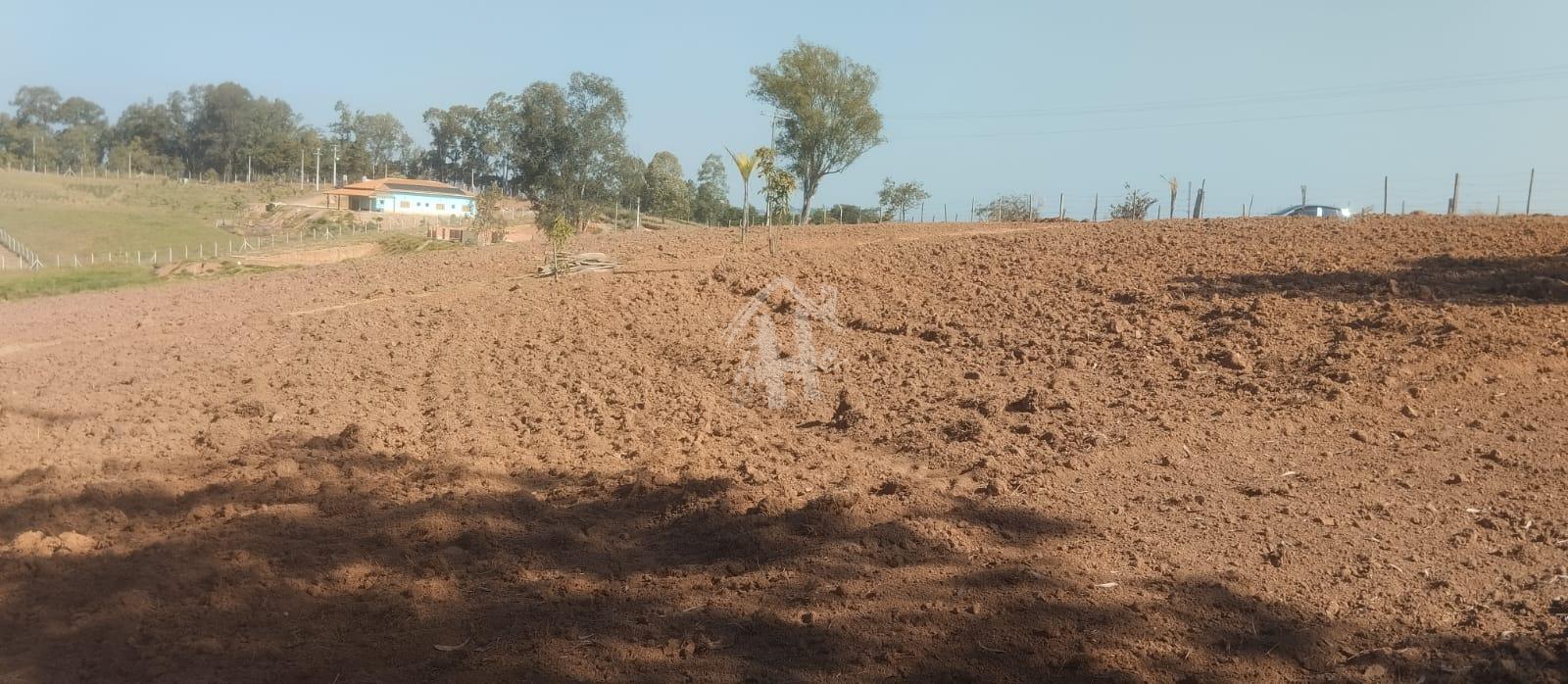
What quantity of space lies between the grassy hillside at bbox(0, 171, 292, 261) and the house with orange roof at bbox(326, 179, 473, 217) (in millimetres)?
5198

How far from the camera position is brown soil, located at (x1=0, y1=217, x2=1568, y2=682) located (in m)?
Answer: 4.04

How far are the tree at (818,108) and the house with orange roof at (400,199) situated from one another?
28.9 metres

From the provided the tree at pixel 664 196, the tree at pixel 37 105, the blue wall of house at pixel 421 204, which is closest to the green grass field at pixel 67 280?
the tree at pixel 664 196

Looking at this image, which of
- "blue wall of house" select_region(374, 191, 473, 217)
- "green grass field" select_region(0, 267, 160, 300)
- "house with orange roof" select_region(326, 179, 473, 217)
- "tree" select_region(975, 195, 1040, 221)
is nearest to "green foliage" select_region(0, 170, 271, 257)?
"house with orange roof" select_region(326, 179, 473, 217)

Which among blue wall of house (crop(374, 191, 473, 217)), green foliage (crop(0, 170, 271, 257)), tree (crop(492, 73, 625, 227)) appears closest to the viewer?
tree (crop(492, 73, 625, 227))

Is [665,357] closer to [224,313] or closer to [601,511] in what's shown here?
[601,511]

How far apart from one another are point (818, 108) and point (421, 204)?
36.6 meters

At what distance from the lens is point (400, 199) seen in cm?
6581

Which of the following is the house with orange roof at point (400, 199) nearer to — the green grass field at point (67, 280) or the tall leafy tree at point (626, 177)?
the tall leafy tree at point (626, 177)

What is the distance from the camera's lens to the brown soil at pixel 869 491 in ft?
13.3

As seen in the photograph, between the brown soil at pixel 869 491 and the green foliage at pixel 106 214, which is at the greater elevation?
the green foliage at pixel 106 214

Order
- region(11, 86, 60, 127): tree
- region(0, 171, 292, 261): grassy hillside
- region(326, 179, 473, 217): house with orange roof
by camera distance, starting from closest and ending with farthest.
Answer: region(0, 171, 292, 261): grassy hillside < region(326, 179, 473, 217): house with orange roof < region(11, 86, 60, 127): tree

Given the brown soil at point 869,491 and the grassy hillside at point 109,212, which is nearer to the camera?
the brown soil at point 869,491

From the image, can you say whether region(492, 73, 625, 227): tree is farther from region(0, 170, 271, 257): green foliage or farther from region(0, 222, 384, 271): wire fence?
region(0, 170, 271, 257): green foliage
